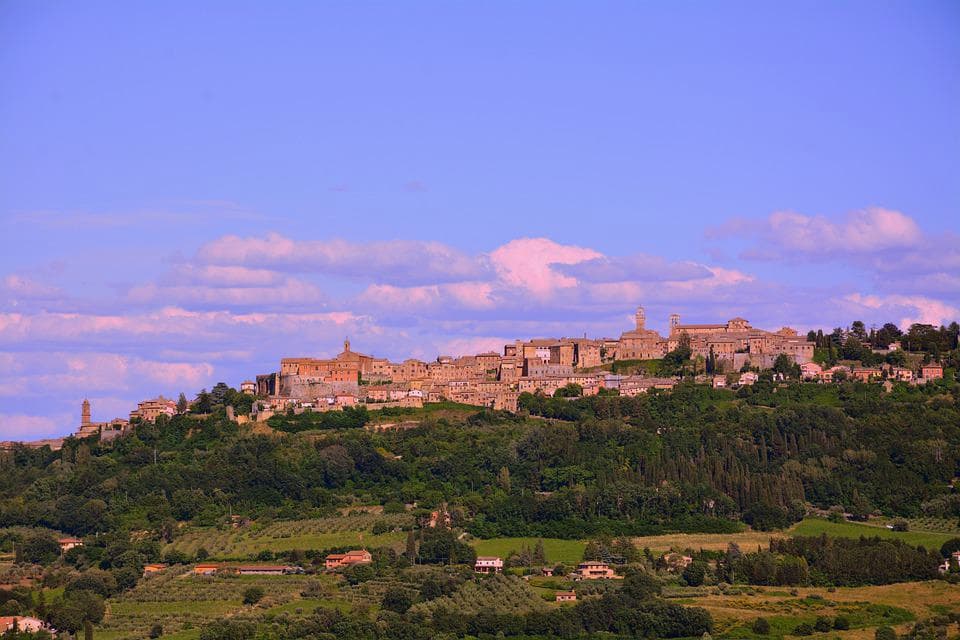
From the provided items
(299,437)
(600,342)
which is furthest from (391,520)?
(600,342)

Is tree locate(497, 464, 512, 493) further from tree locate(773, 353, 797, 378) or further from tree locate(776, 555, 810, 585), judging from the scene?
tree locate(773, 353, 797, 378)

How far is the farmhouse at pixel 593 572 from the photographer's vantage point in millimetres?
62188

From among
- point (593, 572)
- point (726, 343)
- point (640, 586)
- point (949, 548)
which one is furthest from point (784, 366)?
point (640, 586)

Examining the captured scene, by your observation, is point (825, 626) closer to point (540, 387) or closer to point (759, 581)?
point (759, 581)

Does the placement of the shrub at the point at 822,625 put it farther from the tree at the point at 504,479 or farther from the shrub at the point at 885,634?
the tree at the point at 504,479

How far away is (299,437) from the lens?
8506 centimetres

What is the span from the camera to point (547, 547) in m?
68.6

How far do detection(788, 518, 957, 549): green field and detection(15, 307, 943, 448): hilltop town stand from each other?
2055 centimetres

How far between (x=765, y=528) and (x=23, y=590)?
28.7 m

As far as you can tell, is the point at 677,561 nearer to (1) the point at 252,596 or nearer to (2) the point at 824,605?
(2) the point at 824,605

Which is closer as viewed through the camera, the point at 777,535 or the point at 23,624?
the point at 23,624

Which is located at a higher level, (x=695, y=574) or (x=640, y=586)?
(x=695, y=574)

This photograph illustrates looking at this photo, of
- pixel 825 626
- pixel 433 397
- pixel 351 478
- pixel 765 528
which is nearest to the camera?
pixel 825 626

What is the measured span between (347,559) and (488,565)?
5386 mm
